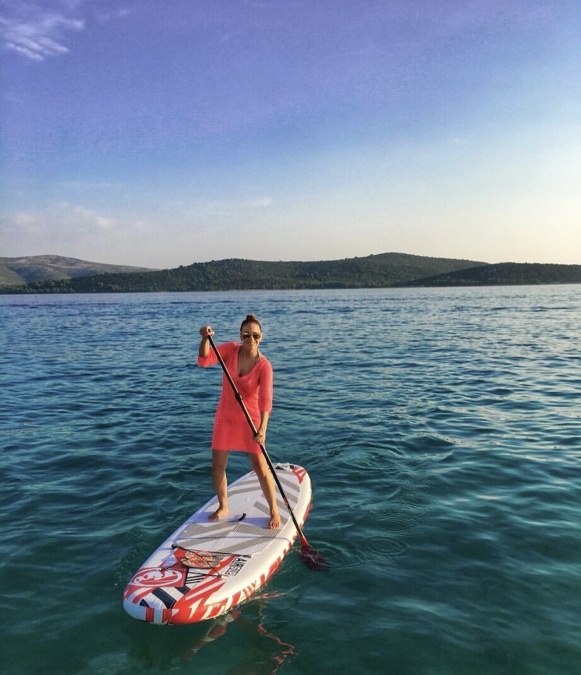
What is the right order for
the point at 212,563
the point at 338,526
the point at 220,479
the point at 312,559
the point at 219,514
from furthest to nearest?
the point at 338,526 → the point at 219,514 → the point at 220,479 → the point at 312,559 → the point at 212,563

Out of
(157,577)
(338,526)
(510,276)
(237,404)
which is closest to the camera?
(157,577)

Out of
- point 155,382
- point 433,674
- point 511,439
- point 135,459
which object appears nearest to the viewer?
point 433,674

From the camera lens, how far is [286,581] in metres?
6.65

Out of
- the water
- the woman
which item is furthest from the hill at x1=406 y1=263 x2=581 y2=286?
the woman

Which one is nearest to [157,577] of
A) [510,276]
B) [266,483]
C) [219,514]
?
[219,514]

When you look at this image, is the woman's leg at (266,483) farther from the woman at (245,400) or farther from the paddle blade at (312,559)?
the paddle blade at (312,559)

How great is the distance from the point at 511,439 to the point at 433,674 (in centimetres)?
792

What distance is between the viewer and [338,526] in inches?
319

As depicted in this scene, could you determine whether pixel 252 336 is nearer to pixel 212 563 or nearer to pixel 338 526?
pixel 212 563

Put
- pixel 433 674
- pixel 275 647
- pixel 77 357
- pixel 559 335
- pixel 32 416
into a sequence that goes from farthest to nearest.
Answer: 1. pixel 559 335
2. pixel 77 357
3. pixel 32 416
4. pixel 275 647
5. pixel 433 674

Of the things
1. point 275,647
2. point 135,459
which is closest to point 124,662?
point 275,647

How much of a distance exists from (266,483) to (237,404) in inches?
47.3

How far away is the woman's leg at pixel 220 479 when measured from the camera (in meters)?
7.39

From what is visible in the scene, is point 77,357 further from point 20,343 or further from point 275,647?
point 275,647
